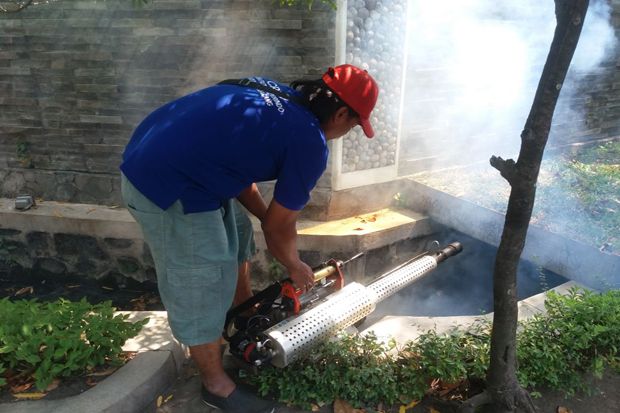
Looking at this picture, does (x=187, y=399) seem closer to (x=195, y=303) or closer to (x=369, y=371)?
(x=195, y=303)

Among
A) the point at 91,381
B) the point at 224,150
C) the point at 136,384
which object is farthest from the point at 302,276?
the point at 91,381

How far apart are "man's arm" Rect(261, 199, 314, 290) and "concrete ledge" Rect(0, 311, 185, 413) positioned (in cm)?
107

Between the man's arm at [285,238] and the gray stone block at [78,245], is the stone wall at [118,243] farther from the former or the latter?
Result: the man's arm at [285,238]

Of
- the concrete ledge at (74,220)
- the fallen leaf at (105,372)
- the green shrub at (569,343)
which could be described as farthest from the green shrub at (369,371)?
the concrete ledge at (74,220)

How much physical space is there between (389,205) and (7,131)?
5.41 meters

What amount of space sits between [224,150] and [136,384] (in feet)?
5.25

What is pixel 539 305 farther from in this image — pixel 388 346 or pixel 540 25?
pixel 540 25

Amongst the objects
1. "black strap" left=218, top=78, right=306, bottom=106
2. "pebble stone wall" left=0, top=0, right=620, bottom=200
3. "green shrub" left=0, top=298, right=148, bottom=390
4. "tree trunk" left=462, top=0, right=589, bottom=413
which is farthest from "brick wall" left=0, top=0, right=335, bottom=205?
"green shrub" left=0, top=298, right=148, bottom=390

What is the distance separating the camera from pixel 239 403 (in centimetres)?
281

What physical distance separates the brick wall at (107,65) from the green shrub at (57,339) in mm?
3392

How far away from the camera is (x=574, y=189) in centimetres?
567

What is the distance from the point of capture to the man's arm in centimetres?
254

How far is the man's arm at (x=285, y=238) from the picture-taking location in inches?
99.8

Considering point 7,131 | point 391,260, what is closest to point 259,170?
point 391,260
